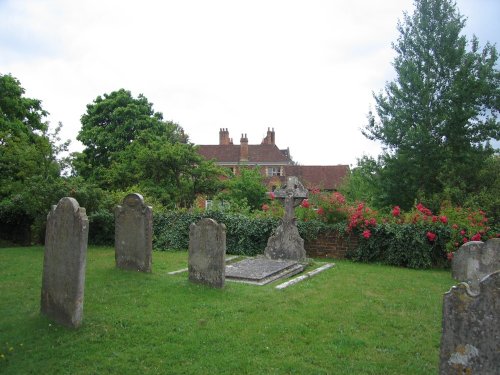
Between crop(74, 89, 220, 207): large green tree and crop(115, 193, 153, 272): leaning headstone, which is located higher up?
crop(74, 89, 220, 207): large green tree

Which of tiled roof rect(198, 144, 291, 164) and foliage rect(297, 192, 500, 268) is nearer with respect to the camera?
foliage rect(297, 192, 500, 268)

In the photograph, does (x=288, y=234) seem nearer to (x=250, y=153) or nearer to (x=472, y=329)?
(x=472, y=329)

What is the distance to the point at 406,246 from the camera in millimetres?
13148

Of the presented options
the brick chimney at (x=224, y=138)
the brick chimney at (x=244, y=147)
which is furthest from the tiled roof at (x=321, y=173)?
the brick chimney at (x=224, y=138)

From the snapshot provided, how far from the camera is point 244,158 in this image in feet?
184

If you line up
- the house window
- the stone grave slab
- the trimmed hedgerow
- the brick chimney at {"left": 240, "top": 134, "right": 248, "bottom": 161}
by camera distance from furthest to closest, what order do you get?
the house window → the brick chimney at {"left": 240, "top": 134, "right": 248, "bottom": 161} → the trimmed hedgerow → the stone grave slab

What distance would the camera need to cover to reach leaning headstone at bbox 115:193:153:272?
33.7 feet

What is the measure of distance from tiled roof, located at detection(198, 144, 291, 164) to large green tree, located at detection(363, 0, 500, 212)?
113 feet

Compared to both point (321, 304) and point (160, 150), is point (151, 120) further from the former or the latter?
point (321, 304)

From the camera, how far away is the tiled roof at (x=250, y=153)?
56.7m

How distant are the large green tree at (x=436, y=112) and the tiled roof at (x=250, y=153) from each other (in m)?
34.3

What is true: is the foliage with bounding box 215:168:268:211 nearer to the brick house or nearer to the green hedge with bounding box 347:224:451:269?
the green hedge with bounding box 347:224:451:269

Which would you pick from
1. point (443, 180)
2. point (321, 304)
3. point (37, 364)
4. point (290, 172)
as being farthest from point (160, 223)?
point (290, 172)

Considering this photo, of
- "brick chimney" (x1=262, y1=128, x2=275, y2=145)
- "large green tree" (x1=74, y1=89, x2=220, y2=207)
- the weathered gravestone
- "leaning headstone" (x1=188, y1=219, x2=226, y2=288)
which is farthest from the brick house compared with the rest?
"leaning headstone" (x1=188, y1=219, x2=226, y2=288)
